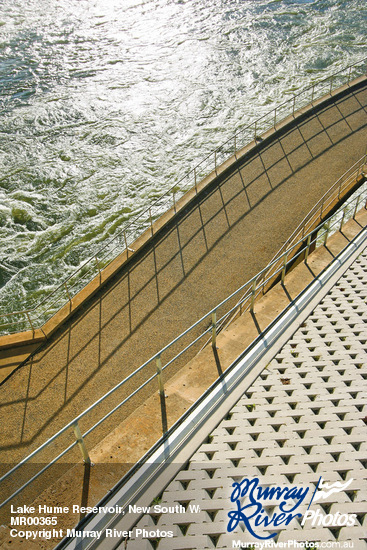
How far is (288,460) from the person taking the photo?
5426 mm

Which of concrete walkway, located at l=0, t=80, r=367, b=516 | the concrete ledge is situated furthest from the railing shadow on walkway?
the concrete ledge

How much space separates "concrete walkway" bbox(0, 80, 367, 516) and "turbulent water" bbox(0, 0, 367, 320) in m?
5.06

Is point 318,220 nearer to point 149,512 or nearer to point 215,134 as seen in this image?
point 149,512

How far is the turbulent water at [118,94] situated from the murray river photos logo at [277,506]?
11.3m

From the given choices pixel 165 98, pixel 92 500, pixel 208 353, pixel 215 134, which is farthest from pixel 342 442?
pixel 165 98

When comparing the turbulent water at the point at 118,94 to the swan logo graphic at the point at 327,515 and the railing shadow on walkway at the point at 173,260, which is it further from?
the swan logo graphic at the point at 327,515

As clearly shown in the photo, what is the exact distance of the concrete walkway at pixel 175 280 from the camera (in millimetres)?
8797

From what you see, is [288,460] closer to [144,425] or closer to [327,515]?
[327,515]

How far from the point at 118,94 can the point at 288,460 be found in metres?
24.7

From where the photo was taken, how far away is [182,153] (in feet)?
68.9

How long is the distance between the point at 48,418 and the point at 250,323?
4114 millimetres

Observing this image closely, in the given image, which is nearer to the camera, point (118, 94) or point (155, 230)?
point (155, 230)
